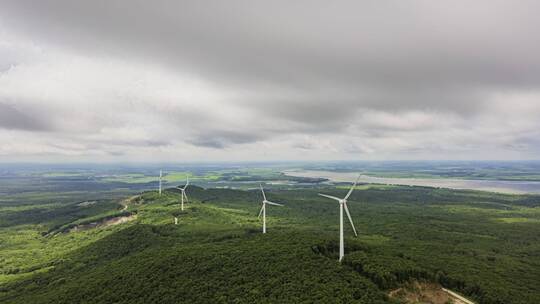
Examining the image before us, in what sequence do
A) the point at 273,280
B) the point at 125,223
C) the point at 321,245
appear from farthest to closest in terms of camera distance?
the point at 125,223
the point at 321,245
the point at 273,280

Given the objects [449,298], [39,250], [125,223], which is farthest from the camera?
[125,223]

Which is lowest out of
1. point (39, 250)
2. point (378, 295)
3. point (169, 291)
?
point (39, 250)

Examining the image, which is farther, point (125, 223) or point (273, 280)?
point (125, 223)

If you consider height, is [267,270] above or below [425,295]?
above

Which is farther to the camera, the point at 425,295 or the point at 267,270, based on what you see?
the point at 267,270

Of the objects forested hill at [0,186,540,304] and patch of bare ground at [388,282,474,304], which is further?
forested hill at [0,186,540,304]

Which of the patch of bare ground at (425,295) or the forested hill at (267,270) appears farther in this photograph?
the forested hill at (267,270)

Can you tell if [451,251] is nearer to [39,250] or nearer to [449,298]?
[449,298]

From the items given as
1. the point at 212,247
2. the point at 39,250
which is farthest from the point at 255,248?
the point at 39,250
